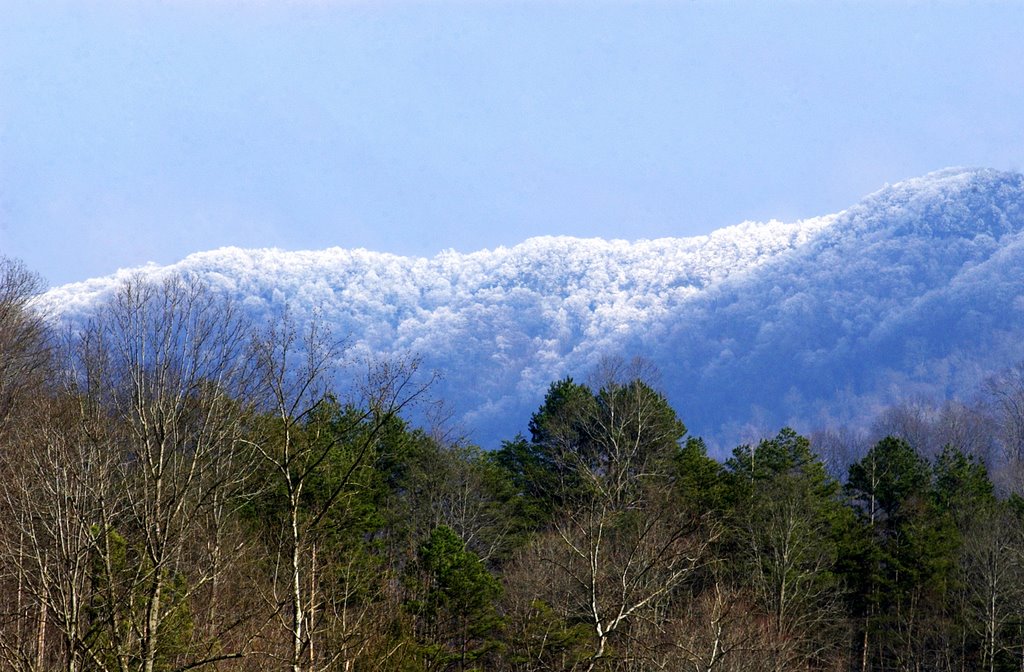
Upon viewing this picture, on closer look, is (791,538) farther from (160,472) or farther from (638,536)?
(160,472)

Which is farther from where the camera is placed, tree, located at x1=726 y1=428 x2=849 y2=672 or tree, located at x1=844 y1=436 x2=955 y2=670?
tree, located at x1=844 y1=436 x2=955 y2=670

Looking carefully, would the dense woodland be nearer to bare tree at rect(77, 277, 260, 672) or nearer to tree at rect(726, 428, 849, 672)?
tree at rect(726, 428, 849, 672)

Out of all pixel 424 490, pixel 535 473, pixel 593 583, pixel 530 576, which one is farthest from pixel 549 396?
pixel 593 583

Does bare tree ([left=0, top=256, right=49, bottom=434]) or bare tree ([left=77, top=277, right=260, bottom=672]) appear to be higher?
bare tree ([left=0, top=256, right=49, bottom=434])

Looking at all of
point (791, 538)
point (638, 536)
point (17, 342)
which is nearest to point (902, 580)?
point (791, 538)

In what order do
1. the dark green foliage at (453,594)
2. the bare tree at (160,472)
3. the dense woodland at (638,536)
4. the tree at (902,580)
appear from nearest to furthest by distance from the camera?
the bare tree at (160,472), the dense woodland at (638,536), the dark green foliage at (453,594), the tree at (902,580)

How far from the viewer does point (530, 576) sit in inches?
1499

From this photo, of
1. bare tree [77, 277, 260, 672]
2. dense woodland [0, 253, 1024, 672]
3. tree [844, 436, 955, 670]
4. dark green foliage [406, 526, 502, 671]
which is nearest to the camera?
bare tree [77, 277, 260, 672]

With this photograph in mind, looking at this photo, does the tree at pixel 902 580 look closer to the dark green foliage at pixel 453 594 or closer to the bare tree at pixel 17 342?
the dark green foliage at pixel 453 594

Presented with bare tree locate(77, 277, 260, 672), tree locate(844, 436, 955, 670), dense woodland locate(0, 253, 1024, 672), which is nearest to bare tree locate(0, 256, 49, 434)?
dense woodland locate(0, 253, 1024, 672)

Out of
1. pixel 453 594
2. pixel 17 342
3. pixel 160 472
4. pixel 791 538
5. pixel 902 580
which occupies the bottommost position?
pixel 902 580

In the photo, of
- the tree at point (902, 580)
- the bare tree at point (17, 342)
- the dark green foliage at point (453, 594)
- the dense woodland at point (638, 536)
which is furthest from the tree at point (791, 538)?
the bare tree at point (17, 342)

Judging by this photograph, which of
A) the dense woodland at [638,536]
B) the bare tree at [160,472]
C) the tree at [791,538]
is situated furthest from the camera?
the tree at [791,538]

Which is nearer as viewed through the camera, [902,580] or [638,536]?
[638,536]
